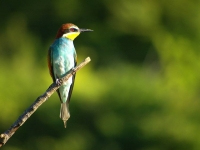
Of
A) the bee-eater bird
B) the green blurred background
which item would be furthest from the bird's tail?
the green blurred background

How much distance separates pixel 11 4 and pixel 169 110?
3.99 m

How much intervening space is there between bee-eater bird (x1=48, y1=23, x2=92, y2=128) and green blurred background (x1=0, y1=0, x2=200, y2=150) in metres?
3.56

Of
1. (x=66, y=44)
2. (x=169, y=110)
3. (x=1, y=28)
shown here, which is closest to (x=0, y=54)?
(x=1, y=28)

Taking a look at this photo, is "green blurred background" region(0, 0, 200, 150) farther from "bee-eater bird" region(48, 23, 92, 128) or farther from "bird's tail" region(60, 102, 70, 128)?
"bird's tail" region(60, 102, 70, 128)

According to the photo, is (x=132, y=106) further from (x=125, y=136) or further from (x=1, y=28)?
(x=1, y=28)

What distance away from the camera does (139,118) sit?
864 cm

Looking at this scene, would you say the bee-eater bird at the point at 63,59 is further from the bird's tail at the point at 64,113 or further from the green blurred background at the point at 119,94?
the green blurred background at the point at 119,94

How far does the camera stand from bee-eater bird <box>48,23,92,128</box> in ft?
13.8

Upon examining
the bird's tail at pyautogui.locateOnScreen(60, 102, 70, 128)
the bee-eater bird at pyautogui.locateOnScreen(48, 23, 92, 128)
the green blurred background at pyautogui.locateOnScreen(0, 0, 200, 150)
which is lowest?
the bird's tail at pyautogui.locateOnScreen(60, 102, 70, 128)

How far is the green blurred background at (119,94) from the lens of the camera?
8492 millimetres

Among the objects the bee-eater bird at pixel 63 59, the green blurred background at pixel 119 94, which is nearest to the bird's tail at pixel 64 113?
the bee-eater bird at pixel 63 59

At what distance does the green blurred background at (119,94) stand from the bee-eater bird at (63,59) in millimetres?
3559

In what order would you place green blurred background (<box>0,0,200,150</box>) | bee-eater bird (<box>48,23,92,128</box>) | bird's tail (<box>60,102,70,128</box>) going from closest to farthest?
bird's tail (<box>60,102,70,128</box>), bee-eater bird (<box>48,23,92,128</box>), green blurred background (<box>0,0,200,150</box>)

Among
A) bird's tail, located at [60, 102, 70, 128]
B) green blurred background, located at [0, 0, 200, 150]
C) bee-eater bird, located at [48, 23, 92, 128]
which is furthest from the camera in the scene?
green blurred background, located at [0, 0, 200, 150]
